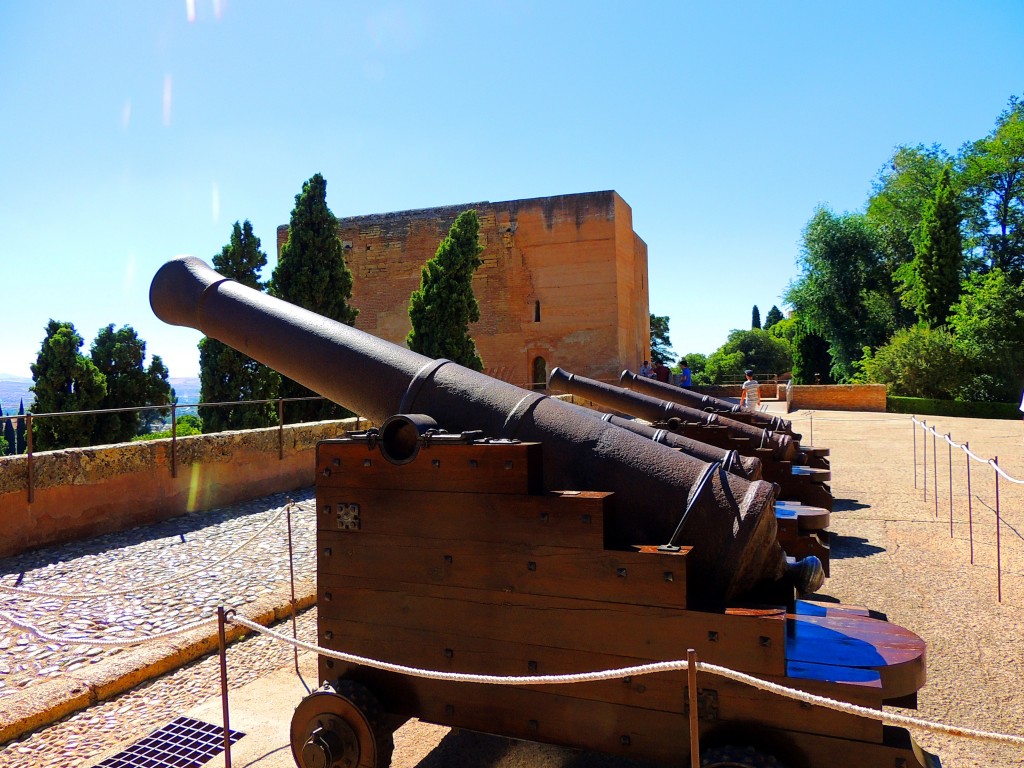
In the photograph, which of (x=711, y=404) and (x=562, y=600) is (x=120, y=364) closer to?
(x=711, y=404)

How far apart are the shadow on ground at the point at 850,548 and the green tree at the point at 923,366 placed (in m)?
18.5

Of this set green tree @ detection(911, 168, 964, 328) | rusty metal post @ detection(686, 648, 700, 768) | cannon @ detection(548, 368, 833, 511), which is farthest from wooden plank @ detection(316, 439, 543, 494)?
green tree @ detection(911, 168, 964, 328)

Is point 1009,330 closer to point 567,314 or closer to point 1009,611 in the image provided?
point 567,314

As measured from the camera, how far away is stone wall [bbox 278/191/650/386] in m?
20.4

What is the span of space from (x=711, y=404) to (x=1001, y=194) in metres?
29.4

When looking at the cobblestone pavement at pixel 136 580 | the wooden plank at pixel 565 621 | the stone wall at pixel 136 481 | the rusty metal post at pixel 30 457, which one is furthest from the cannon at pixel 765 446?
the rusty metal post at pixel 30 457

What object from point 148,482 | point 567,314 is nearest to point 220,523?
point 148,482

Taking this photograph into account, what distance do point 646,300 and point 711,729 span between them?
24265 mm

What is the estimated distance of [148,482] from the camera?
6188mm

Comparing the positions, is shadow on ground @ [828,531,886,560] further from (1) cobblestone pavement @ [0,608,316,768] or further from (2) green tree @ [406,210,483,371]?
(2) green tree @ [406,210,483,371]

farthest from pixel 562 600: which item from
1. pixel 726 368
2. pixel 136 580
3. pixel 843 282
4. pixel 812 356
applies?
pixel 726 368

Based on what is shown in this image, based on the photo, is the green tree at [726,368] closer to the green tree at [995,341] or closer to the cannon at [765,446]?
the green tree at [995,341]

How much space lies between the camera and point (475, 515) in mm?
2109

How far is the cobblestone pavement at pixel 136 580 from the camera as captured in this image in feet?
11.0
